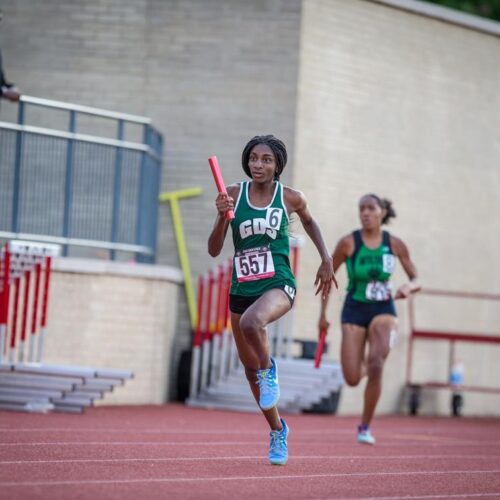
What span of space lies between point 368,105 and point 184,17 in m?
3.23

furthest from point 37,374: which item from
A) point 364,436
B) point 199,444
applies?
point 364,436

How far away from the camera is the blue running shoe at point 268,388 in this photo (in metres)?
9.53

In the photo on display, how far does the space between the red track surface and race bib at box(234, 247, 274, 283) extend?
4.50 ft

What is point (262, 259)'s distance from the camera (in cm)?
978

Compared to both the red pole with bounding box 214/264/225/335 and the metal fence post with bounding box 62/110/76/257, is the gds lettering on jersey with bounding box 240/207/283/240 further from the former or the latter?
the red pole with bounding box 214/264/225/335

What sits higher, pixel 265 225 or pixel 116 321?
pixel 265 225

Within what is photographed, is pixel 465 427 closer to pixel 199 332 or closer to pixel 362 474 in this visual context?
pixel 199 332

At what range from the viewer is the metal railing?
17.4 metres

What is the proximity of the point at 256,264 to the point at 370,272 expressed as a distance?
3551 mm

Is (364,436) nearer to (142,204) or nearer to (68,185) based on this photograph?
(68,185)

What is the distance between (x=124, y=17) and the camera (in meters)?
20.9

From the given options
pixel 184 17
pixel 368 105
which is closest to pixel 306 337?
pixel 368 105

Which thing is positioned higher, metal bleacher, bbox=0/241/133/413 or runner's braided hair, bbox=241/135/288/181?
runner's braided hair, bbox=241/135/288/181

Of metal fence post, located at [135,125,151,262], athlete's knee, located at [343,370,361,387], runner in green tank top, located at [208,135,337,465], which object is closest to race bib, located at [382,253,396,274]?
athlete's knee, located at [343,370,361,387]
